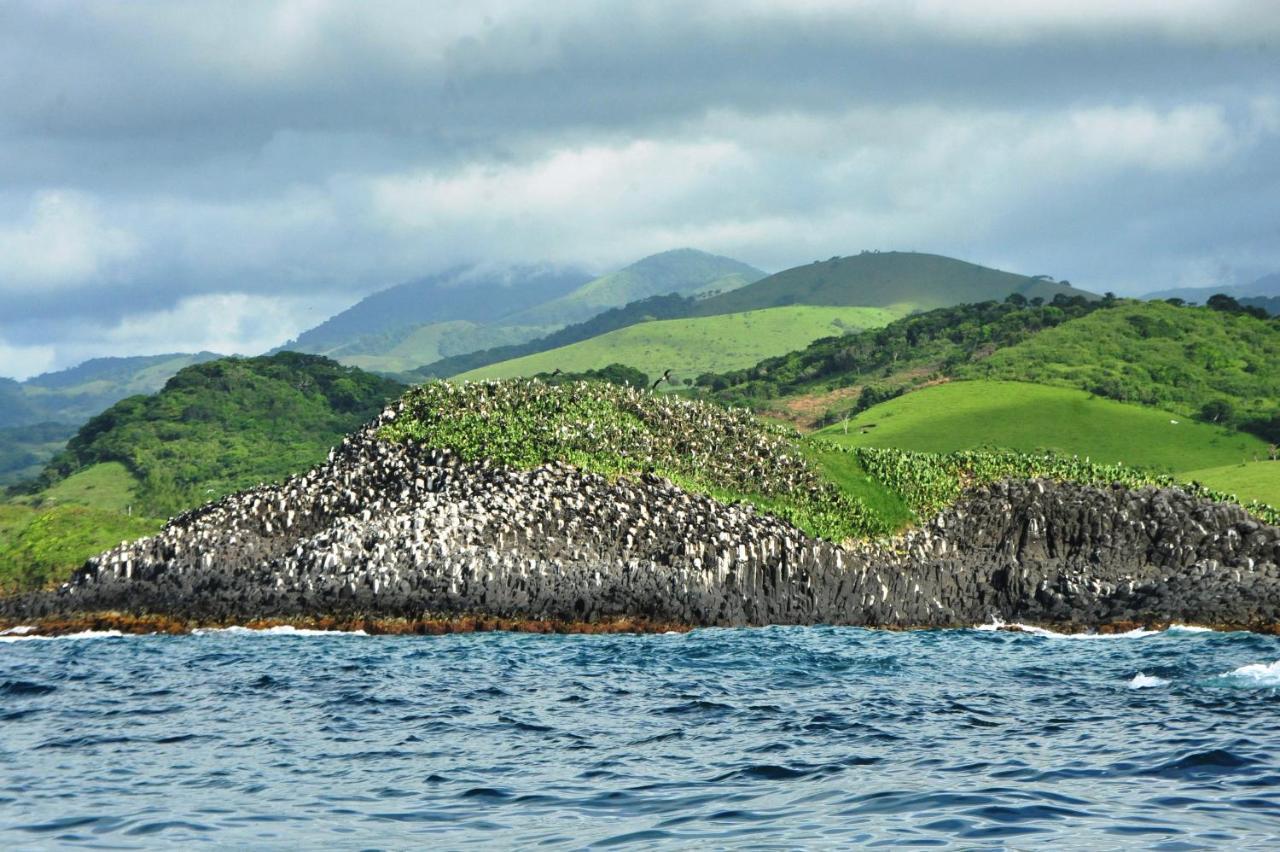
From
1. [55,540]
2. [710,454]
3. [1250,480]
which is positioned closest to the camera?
[710,454]

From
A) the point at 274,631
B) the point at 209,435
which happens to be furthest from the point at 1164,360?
the point at 274,631

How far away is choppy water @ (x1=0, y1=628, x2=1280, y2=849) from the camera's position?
47.4 feet

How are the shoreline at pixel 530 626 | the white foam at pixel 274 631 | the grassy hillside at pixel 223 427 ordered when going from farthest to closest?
1. the grassy hillside at pixel 223 427
2. the shoreline at pixel 530 626
3. the white foam at pixel 274 631

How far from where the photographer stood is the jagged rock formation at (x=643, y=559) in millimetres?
40156

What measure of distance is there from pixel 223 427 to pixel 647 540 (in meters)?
123

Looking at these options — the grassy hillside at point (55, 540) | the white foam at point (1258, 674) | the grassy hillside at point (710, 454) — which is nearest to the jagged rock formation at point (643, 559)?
the grassy hillside at point (710, 454)

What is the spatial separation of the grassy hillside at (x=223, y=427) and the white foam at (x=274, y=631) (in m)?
77.2

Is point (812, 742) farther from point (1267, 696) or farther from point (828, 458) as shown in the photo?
point (828, 458)

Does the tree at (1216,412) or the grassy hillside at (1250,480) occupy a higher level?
the tree at (1216,412)

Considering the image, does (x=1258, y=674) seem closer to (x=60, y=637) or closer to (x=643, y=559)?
(x=643, y=559)

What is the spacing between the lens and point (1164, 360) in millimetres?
136750

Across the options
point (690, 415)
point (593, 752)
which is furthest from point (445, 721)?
point (690, 415)

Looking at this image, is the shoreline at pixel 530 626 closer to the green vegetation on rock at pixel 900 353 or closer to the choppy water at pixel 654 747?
the choppy water at pixel 654 747

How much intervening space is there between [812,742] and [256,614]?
25.5 meters
